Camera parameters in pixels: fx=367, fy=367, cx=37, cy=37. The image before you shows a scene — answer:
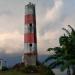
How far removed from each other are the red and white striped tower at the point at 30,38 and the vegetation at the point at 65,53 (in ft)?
43.7

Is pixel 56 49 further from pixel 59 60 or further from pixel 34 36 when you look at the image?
pixel 34 36

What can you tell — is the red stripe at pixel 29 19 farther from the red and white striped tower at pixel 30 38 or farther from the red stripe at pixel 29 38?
the red stripe at pixel 29 38

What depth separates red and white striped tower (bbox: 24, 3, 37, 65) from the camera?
4706 centimetres

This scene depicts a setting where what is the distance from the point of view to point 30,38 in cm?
4709

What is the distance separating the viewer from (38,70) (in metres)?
44.2

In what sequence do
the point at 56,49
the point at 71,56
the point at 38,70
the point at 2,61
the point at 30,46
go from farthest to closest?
1. the point at 2,61
2. the point at 30,46
3. the point at 38,70
4. the point at 56,49
5. the point at 71,56

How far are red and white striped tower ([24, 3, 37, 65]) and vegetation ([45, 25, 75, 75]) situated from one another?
13.3 metres

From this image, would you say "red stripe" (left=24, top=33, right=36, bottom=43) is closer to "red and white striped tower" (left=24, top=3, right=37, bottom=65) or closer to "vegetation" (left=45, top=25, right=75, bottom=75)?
"red and white striped tower" (left=24, top=3, right=37, bottom=65)

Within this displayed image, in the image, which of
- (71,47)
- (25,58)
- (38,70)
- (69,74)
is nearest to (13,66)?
(25,58)

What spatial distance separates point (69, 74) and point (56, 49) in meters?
3.05

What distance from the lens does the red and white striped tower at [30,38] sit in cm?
4706

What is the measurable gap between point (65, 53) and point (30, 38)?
618 inches

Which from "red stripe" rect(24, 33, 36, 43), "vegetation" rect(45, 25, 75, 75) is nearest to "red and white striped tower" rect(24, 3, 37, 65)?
"red stripe" rect(24, 33, 36, 43)

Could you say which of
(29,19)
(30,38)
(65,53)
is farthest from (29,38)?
(65,53)
